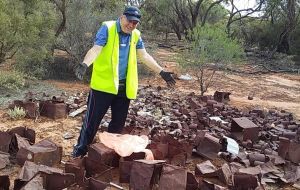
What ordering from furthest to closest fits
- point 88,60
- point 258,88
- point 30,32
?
point 258,88 < point 30,32 < point 88,60

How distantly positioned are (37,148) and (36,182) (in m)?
0.96

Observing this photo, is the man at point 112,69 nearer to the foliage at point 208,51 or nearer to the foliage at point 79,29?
the foliage at point 208,51

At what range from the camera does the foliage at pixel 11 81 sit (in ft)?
28.6

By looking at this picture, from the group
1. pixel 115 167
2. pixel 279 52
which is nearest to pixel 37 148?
pixel 115 167

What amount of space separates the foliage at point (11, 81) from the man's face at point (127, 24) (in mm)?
5009

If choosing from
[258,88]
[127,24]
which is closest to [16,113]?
[127,24]

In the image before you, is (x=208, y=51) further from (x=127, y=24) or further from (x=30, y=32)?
(x=127, y=24)

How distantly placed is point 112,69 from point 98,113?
52 centimetres

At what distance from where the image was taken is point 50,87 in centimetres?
980

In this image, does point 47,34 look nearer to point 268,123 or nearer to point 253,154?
point 268,123

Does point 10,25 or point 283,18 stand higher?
point 283,18

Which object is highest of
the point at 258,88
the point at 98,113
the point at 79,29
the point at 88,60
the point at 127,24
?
the point at 127,24

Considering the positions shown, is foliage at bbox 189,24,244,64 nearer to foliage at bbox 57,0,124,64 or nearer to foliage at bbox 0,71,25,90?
foliage at bbox 57,0,124,64

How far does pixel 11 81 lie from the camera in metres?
9.01
